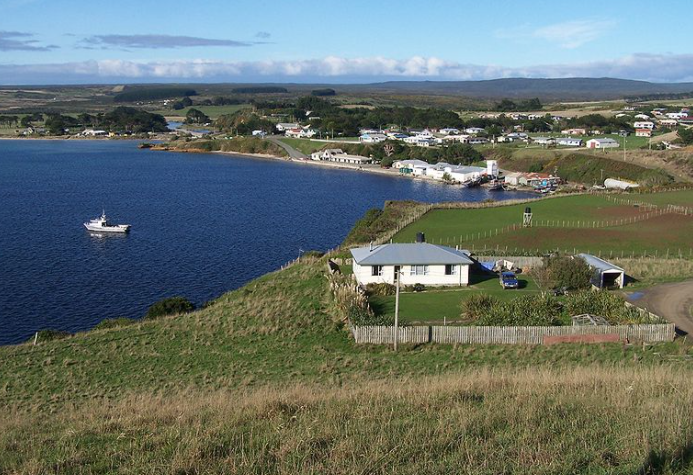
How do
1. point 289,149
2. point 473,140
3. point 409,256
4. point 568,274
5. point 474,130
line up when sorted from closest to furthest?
point 568,274 < point 409,256 < point 473,140 < point 289,149 < point 474,130

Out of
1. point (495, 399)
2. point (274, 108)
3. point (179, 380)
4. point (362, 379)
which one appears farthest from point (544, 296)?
point (274, 108)

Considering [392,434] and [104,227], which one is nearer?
[392,434]

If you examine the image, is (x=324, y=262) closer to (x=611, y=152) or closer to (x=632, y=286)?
(x=632, y=286)

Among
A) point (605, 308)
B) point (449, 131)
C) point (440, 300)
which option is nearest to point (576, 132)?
point (449, 131)

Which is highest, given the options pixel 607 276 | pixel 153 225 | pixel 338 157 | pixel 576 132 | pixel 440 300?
pixel 576 132

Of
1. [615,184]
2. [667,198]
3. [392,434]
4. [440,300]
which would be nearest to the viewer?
[392,434]

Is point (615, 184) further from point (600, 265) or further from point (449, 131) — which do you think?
point (449, 131)
